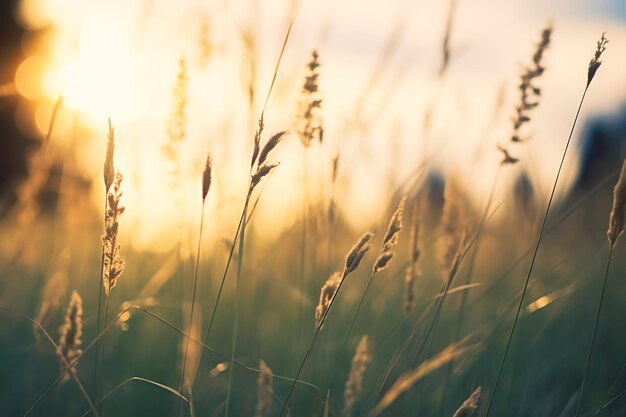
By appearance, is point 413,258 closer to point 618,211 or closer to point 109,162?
point 618,211

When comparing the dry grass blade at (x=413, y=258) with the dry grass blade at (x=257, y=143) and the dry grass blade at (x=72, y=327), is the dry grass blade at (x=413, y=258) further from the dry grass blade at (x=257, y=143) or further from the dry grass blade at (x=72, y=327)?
the dry grass blade at (x=72, y=327)

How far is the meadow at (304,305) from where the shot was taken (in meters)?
1.22

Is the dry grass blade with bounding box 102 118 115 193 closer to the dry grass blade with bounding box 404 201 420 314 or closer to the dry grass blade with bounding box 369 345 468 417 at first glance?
the dry grass blade with bounding box 369 345 468 417

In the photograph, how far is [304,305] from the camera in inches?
94.0

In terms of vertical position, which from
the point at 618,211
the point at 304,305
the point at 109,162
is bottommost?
the point at 304,305

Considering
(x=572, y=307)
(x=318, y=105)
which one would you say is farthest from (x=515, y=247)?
(x=318, y=105)

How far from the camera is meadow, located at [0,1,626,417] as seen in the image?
4.01ft

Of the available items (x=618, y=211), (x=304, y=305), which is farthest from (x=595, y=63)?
(x=304, y=305)

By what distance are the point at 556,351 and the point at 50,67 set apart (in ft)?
6.37

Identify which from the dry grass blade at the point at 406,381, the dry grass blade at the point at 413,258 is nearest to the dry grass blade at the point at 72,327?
the dry grass blade at the point at 406,381

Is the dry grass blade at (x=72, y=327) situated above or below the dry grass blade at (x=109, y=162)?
below

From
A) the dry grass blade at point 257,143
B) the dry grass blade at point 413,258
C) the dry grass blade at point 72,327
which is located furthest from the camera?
the dry grass blade at point 413,258

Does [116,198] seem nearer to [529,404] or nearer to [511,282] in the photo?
[529,404]

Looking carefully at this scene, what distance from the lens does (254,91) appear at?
152cm
